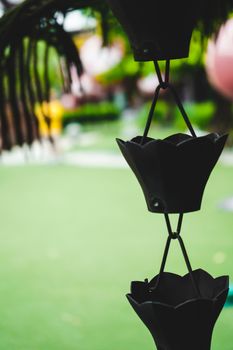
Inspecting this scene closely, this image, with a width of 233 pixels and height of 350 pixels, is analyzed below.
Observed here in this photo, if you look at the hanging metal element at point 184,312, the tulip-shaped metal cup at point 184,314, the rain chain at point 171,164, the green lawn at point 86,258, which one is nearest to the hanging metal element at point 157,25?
the rain chain at point 171,164

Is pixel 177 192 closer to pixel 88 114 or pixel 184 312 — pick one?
pixel 184 312

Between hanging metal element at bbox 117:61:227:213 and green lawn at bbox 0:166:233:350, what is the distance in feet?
4.71

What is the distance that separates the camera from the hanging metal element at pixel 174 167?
4.82 ft

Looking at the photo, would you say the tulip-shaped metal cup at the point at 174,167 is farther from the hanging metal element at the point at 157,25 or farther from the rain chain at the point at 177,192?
the hanging metal element at the point at 157,25

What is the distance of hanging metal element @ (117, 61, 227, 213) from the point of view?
4.82ft

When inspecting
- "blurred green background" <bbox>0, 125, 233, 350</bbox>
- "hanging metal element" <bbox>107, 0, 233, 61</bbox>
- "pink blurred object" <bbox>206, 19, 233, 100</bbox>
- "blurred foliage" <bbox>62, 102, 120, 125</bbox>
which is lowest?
"blurred green background" <bbox>0, 125, 233, 350</bbox>

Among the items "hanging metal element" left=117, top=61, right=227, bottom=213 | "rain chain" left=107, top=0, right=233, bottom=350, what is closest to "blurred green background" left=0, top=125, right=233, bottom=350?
"rain chain" left=107, top=0, right=233, bottom=350

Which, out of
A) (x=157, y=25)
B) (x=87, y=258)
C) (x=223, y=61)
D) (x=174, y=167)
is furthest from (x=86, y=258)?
(x=157, y=25)

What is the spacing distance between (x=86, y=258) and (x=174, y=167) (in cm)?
310

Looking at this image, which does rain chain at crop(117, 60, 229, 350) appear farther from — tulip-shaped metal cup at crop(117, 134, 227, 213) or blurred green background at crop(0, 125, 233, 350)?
blurred green background at crop(0, 125, 233, 350)

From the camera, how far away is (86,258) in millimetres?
4453

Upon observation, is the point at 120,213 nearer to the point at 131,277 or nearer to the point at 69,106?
the point at 131,277

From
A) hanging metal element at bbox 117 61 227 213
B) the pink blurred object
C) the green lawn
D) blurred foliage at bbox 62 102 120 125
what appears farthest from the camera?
blurred foliage at bbox 62 102 120 125

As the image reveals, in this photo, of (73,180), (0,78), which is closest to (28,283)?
(0,78)
